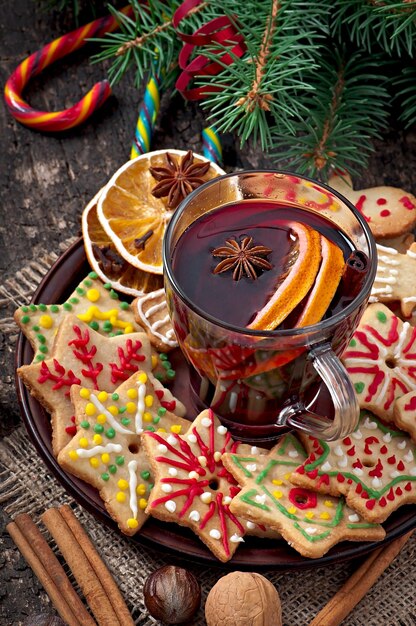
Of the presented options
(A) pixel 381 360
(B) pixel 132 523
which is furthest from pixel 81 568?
(A) pixel 381 360

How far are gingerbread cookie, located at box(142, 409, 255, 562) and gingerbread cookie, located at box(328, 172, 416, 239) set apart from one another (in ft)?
2.26

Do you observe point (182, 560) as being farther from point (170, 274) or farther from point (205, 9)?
point (205, 9)

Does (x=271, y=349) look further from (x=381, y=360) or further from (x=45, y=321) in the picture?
(x=45, y=321)

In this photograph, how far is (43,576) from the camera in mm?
1805

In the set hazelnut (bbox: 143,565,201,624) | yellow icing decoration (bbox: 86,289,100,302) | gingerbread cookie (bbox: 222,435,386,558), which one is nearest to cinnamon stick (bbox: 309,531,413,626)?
gingerbread cookie (bbox: 222,435,386,558)

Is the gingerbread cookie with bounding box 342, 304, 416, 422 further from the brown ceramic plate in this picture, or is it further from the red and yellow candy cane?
the red and yellow candy cane

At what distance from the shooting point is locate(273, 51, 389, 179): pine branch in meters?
2.22

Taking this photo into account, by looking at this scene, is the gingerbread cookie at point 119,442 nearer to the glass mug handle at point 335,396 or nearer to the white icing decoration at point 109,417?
the white icing decoration at point 109,417

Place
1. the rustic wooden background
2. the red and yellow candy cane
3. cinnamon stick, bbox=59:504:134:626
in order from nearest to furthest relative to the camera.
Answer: cinnamon stick, bbox=59:504:134:626, the rustic wooden background, the red and yellow candy cane

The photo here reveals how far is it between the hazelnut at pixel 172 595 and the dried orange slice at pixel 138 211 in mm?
707

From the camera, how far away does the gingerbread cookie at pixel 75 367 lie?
1797 millimetres

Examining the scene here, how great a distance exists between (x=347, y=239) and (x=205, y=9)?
856mm

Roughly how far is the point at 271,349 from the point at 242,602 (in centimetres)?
49

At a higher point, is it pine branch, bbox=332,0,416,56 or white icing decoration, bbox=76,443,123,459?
pine branch, bbox=332,0,416,56
